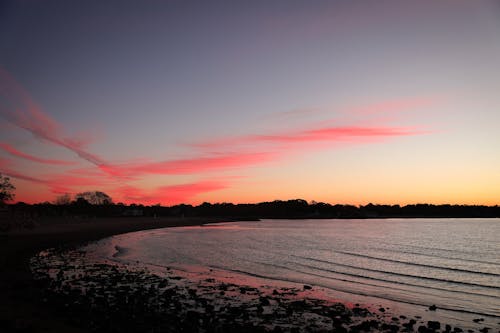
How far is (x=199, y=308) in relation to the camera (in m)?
18.5

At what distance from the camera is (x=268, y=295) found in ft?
74.0

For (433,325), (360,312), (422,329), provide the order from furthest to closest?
1. (360,312)
2. (433,325)
3. (422,329)

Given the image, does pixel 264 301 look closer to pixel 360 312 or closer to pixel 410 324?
pixel 360 312

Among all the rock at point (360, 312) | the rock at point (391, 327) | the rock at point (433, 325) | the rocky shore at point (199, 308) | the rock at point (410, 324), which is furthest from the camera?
the rock at point (360, 312)

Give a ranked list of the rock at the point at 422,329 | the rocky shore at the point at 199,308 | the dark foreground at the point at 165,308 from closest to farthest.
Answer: the dark foreground at the point at 165,308 < the rocky shore at the point at 199,308 < the rock at the point at 422,329

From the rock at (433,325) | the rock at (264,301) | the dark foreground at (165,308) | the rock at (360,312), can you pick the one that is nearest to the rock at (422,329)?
the dark foreground at (165,308)

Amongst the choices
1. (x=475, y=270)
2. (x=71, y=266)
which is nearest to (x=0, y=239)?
(x=71, y=266)

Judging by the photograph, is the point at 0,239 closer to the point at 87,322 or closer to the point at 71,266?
the point at 71,266

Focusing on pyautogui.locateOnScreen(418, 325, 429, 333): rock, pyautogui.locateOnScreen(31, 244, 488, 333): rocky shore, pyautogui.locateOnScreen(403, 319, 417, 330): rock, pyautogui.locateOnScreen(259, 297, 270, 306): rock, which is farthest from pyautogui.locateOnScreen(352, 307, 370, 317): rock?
pyautogui.locateOnScreen(259, 297, 270, 306): rock

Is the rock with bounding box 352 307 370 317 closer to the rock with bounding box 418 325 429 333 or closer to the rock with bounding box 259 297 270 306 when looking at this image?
the rock with bounding box 418 325 429 333

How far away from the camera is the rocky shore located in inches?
600

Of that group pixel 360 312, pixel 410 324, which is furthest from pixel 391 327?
pixel 360 312

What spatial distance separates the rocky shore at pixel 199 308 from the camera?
50.0ft

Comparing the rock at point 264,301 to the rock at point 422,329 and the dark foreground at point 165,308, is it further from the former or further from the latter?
the rock at point 422,329
